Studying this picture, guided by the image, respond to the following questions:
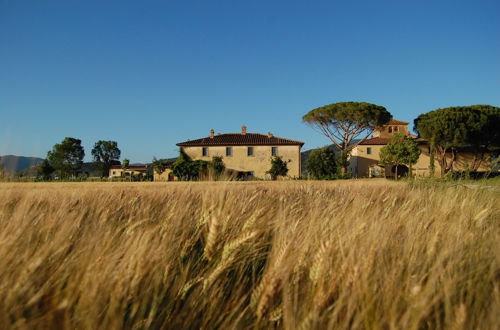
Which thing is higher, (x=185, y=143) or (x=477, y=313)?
(x=185, y=143)

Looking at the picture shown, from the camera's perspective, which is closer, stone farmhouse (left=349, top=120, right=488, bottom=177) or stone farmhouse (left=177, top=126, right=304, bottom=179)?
stone farmhouse (left=177, top=126, right=304, bottom=179)

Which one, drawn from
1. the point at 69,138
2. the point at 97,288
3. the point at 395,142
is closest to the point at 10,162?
the point at 97,288

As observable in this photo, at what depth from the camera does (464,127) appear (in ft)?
108

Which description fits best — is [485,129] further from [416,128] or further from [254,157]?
[254,157]

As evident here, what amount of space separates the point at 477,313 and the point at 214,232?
100 centimetres

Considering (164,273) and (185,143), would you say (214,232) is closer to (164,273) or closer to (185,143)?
(164,273)

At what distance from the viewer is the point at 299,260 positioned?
120cm

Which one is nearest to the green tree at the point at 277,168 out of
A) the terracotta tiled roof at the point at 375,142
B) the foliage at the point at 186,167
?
the foliage at the point at 186,167

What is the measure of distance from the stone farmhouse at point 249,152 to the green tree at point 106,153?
46.0 meters

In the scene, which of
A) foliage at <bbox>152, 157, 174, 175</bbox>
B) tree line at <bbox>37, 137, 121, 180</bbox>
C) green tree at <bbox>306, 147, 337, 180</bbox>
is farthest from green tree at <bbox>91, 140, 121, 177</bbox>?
green tree at <bbox>306, 147, 337, 180</bbox>

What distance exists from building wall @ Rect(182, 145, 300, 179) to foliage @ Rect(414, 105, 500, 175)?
15.5 meters

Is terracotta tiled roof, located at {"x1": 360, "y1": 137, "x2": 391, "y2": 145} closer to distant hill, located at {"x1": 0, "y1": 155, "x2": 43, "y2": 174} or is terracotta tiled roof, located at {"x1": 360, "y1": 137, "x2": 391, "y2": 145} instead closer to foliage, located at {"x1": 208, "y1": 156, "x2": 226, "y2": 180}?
foliage, located at {"x1": 208, "y1": 156, "x2": 226, "y2": 180}

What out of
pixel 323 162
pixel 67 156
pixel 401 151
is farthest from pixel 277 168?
pixel 67 156

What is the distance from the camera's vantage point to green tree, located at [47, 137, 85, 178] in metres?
63.2
